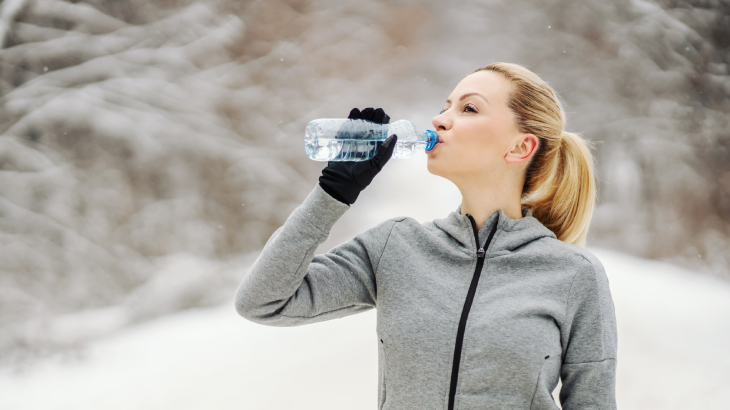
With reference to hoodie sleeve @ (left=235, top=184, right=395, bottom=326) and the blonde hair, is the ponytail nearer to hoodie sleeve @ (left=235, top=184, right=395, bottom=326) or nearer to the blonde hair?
the blonde hair

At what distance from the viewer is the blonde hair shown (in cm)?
94

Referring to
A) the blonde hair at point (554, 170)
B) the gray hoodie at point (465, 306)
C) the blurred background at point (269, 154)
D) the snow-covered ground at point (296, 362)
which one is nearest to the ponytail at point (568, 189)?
the blonde hair at point (554, 170)

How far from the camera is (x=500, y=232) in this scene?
0.89 m

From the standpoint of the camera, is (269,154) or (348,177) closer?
(348,177)

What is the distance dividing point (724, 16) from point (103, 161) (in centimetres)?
216

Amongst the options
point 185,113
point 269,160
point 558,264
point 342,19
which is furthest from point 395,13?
point 558,264

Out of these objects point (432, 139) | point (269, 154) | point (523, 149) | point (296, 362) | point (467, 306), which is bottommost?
point (296, 362)

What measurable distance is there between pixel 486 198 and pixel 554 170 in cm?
17

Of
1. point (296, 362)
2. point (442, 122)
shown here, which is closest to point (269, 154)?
point (296, 362)

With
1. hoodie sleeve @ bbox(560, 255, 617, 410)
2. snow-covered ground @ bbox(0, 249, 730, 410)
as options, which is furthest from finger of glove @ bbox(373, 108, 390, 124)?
snow-covered ground @ bbox(0, 249, 730, 410)

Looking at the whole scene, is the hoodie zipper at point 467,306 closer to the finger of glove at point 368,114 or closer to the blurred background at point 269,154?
the finger of glove at point 368,114

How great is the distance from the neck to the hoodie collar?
2 cm

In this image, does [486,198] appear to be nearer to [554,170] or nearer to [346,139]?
[554,170]

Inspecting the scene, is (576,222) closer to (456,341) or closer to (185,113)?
(456,341)
